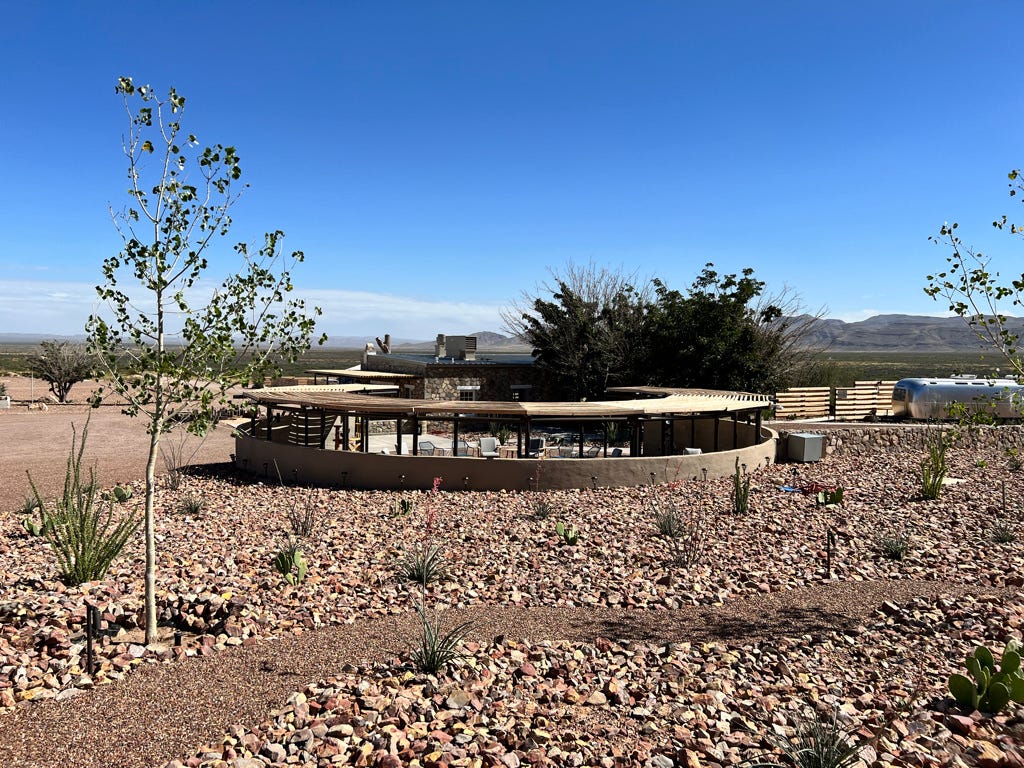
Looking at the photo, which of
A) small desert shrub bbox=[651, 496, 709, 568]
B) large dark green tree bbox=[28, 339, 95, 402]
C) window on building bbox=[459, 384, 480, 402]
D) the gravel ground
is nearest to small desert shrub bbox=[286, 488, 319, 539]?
the gravel ground

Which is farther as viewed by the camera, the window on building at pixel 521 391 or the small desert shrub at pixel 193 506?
the window on building at pixel 521 391

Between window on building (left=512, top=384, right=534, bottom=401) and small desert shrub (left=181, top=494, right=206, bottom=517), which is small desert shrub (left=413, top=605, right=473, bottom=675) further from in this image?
window on building (left=512, top=384, right=534, bottom=401)

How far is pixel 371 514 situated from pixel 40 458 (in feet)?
36.3

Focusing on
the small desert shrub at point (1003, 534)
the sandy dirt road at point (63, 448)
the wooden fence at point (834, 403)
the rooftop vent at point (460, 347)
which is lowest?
the sandy dirt road at point (63, 448)

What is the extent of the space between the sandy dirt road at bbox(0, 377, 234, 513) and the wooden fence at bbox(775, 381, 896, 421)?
65.7 ft

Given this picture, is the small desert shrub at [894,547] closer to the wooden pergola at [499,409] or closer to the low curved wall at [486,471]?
the low curved wall at [486,471]

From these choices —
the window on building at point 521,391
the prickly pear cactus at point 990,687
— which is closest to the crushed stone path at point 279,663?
the prickly pear cactus at point 990,687

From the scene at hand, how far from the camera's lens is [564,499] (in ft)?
41.3

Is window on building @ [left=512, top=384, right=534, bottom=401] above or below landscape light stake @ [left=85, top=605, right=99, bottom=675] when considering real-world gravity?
above

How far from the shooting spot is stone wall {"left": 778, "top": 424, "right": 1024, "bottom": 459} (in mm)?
19781

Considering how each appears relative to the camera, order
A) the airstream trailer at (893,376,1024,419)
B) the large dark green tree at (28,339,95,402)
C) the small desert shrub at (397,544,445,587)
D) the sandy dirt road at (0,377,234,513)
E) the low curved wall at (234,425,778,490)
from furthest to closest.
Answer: the large dark green tree at (28,339,95,402) → the airstream trailer at (893,376,1024,419) → the sandy dirt road at (0,377,234,513) → the low curved wall at (234,425,778,490) → the small desert shrub at (397,544,445,587)

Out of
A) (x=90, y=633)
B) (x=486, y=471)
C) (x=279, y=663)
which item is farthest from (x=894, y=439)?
(x=90, y=633)

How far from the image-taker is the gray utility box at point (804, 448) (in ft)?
57.3

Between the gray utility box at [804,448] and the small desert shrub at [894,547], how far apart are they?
828cm
